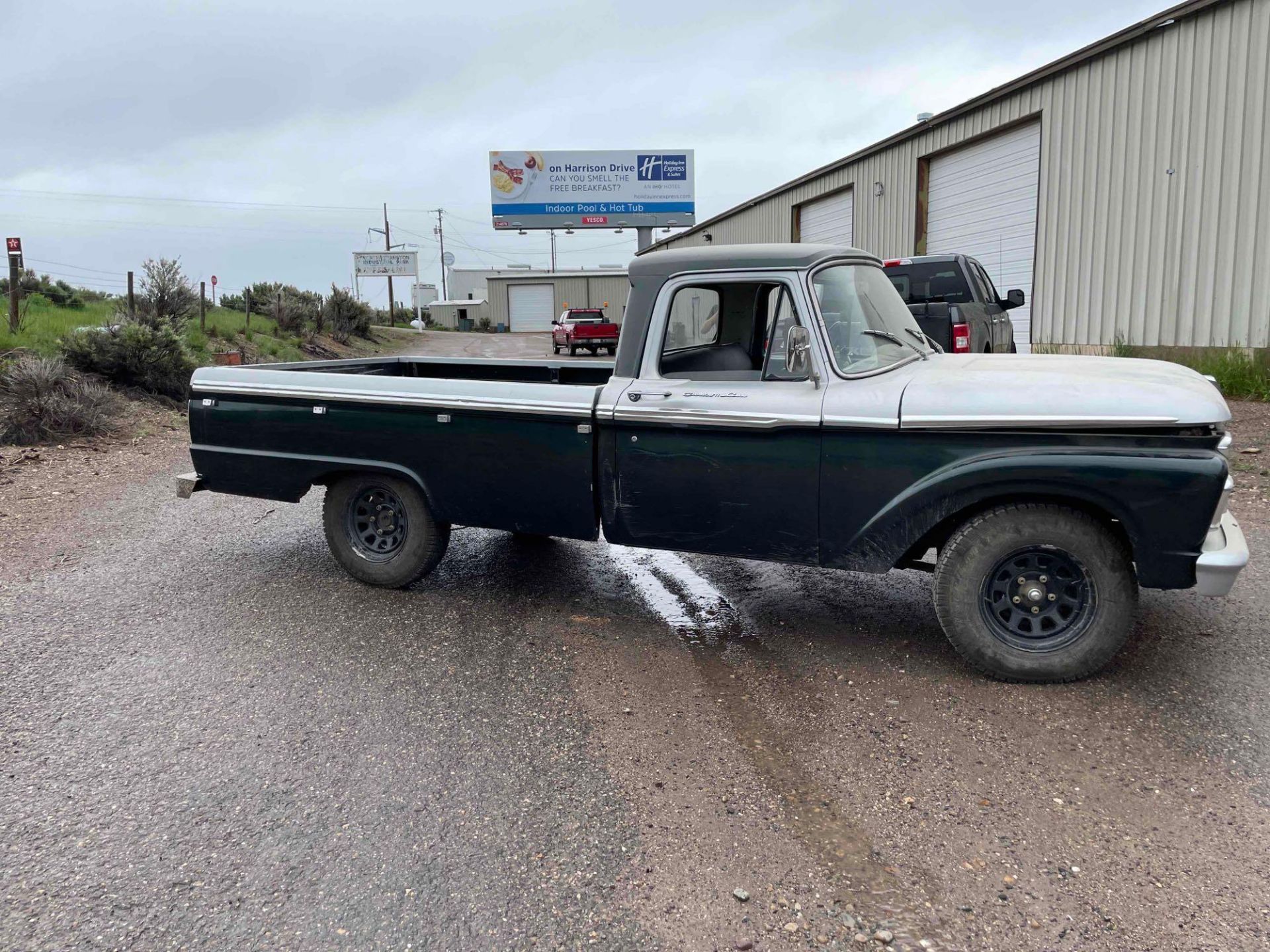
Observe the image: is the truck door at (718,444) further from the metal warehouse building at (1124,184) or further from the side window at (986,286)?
the metal warehouse building at (1124,184)

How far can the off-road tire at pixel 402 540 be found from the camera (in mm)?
5367

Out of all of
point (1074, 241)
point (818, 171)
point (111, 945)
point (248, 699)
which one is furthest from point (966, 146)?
point (111, 945)

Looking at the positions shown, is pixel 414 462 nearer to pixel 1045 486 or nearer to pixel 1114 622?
pixel 1045 486

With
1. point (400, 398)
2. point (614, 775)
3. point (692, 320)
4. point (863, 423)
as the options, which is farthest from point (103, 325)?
point (614, 775)

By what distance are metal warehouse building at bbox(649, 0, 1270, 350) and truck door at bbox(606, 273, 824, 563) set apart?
932 cm

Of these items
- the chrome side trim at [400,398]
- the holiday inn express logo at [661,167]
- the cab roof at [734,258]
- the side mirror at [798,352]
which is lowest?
the chrome side trim at [400,398]

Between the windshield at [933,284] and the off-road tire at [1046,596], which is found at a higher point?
the windshield at [933,284]

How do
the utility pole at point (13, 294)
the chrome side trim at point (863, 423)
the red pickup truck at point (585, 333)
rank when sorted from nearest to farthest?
the chrome side trim at point (863, 423) < the utility pole at point (13, 294) < the red pickup truck at point (585, 333)

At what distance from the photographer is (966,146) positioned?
16.8 m

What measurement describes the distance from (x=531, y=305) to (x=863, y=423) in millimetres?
58172

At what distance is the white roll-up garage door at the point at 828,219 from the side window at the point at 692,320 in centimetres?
1678

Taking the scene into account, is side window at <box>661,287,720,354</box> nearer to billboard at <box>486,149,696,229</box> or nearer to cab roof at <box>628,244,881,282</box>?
cab roof at <box>628,244,881,282</box>

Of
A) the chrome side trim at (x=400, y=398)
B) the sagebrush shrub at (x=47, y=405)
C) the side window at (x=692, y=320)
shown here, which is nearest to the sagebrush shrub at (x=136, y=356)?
the sagebrush shrub at (x=47, y=405)

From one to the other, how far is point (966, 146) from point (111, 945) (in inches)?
698
